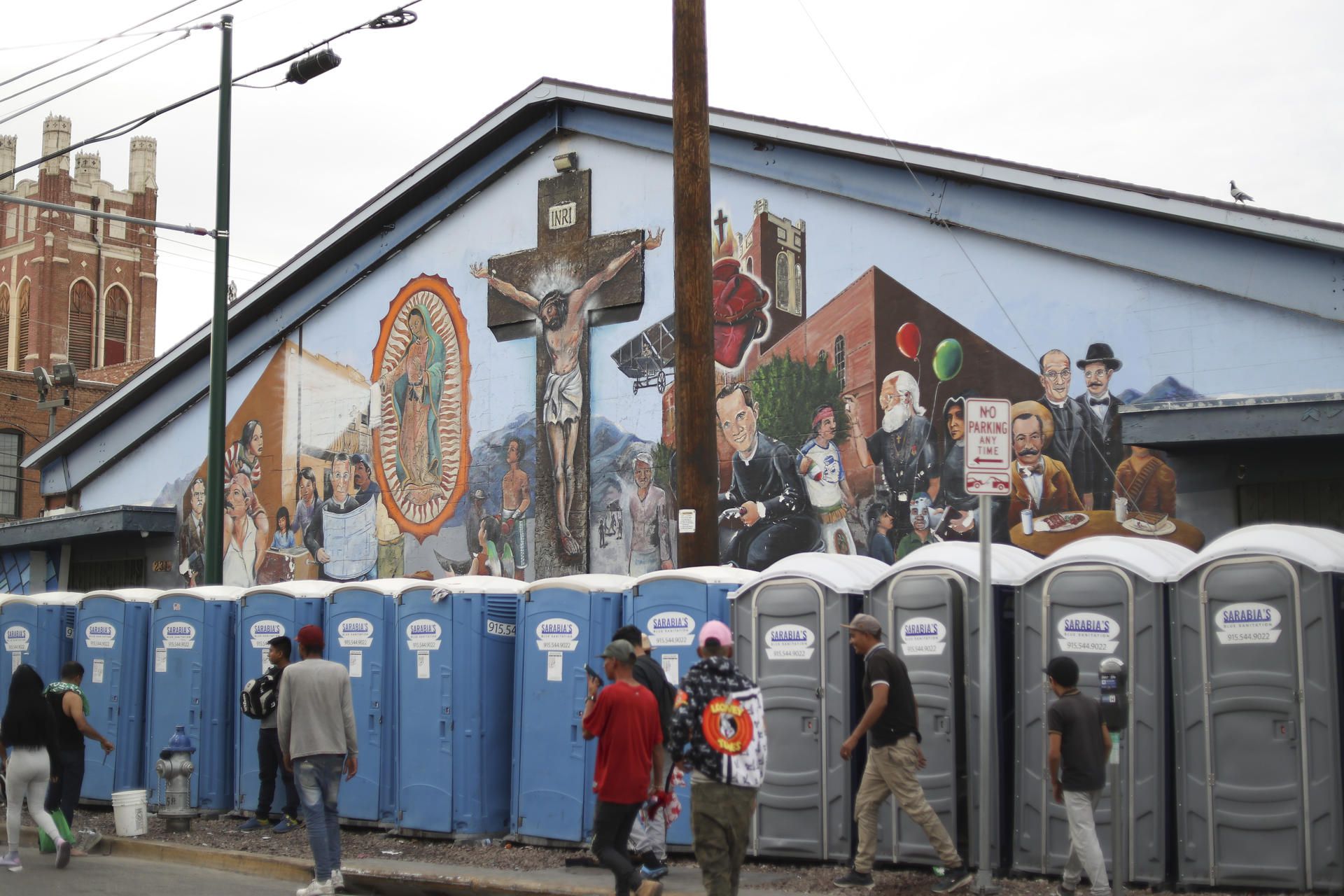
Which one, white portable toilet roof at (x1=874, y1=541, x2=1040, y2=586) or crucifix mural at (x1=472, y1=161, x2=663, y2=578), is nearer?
white portable toilet roof at (x1=874, y1=541, x2=1040, y2=586)

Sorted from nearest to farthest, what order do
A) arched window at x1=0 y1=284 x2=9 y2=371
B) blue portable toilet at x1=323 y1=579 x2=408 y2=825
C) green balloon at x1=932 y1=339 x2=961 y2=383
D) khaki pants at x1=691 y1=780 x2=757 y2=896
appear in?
khaki pants at x1=691 y1=780 x2=757 y2=896 → blue portable toilet at x1=323 y1=579 x2=408 y2=825 → green balloon at x1=932 y1=339 x2=961 y2=383 → arched window at x1=0 y1=284 x2=9 y2=371

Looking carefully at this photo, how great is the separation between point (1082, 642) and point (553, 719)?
4.91m

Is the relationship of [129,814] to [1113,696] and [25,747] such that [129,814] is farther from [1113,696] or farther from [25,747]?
[1113,696]

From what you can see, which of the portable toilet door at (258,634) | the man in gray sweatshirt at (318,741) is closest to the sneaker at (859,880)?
the man in gray sweatshirt at (318,741)

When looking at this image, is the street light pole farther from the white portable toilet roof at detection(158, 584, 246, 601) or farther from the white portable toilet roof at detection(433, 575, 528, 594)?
the white portable toilet roof at detection(433, 575, 528, 594)

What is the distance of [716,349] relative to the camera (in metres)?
18.0

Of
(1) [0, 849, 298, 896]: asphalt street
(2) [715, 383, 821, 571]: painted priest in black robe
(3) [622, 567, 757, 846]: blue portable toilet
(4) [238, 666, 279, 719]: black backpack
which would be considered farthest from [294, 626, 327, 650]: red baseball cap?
(2) [715, 383, 821, 571]: painted priest in black robe

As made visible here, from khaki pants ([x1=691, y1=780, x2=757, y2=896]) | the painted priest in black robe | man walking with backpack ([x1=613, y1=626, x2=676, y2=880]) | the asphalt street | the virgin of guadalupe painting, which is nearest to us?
khaki pants ([x1=691, y1=780, x2=757, y2=896])

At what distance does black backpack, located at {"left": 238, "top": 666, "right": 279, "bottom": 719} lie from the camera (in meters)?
14.5

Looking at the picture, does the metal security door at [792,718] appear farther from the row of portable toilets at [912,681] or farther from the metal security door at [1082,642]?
the metal security door at [1082,642]

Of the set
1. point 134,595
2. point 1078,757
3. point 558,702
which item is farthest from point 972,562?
point 134,595

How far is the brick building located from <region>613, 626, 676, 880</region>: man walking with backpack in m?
72.6

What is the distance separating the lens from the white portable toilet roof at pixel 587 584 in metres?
13.1

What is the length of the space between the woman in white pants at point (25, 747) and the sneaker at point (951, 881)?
7.53 m
